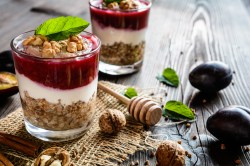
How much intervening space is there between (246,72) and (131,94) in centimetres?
62

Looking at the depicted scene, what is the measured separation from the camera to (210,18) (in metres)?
2.47

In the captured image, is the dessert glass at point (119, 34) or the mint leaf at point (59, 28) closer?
the mint leaf at point (59, 28)

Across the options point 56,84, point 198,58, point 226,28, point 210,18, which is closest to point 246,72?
point 198,58

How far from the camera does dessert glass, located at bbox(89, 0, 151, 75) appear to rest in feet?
5.18

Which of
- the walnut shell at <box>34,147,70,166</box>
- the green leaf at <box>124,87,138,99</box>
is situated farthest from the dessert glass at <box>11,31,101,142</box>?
the green leaf at <box>124,87,138,99</box>

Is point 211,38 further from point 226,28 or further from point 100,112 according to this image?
point 100,112

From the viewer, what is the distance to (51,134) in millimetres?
1218

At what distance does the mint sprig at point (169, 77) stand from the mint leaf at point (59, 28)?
23.6 inches

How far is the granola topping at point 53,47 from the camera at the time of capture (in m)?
1.11

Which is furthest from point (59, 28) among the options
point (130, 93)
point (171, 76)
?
point (171, 76)

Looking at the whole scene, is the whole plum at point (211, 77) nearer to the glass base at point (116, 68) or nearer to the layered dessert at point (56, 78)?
the glass base at point (116, 68)

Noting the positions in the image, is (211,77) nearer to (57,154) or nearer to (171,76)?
(171,76)

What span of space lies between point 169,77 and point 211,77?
0.21m

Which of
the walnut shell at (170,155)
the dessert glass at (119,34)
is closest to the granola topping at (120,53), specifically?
the dessert glass at (119,34)
